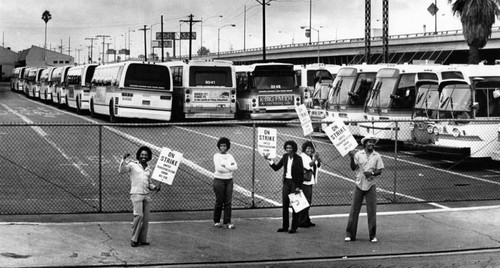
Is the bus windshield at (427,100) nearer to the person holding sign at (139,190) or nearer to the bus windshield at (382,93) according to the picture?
the bus windshield at (382,93)

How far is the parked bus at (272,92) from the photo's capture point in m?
36.2

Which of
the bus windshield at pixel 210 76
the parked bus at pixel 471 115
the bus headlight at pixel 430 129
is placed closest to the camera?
the parked bus at pixel 471 115

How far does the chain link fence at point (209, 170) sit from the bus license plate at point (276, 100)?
8.33 m

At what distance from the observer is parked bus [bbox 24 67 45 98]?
6349cm

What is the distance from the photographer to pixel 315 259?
1096cm

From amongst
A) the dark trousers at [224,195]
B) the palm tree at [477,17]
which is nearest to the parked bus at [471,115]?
the dark trousers at [224,195]

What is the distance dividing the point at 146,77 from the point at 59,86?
65.1 feet

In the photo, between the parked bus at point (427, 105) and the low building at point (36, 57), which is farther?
the low building at point (36, 57)

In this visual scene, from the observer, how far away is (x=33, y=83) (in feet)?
216

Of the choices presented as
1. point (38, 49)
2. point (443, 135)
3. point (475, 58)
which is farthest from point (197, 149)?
point (38, 49)

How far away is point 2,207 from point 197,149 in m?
9.43

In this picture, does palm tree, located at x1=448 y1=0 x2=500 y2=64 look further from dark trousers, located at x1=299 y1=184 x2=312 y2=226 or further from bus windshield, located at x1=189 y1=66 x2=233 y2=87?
dark trousers, located at x1=299 y1=184 x2=312 y2=226

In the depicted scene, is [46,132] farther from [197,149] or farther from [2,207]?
[2,207]

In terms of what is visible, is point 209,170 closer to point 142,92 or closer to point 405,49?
point 142,92
